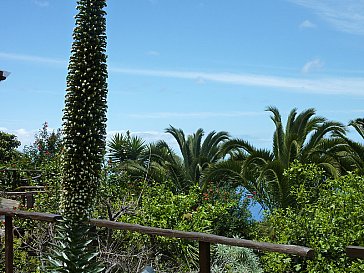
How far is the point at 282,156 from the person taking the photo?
1082 centimetres

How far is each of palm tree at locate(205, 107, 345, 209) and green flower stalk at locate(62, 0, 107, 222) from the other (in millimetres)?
8371

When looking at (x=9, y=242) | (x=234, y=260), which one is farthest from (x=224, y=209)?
(x=9, y=242)

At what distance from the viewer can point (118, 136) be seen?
45.0 feet

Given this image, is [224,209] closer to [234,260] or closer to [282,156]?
[234,260]

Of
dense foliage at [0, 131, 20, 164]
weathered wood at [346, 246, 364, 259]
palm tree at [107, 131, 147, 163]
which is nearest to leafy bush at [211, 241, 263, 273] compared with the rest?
weathered wood at [346, 246, 364, 259]

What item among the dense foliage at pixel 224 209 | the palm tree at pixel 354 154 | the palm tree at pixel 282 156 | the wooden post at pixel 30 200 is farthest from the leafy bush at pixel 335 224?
the palm tree at pixel 354 154

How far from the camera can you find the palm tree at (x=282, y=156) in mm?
10375

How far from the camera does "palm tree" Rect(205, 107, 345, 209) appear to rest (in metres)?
10.4

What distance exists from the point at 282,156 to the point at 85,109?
9269mm

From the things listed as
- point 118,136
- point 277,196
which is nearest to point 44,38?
point 277,196

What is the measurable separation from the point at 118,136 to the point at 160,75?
3.88 meters

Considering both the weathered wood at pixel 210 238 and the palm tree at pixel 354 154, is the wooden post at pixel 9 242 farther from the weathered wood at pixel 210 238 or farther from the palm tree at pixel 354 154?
the palm tree at pixel 354 154

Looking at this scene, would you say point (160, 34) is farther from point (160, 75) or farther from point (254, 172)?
point (254, 172)

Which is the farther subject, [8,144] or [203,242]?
[8,144]
